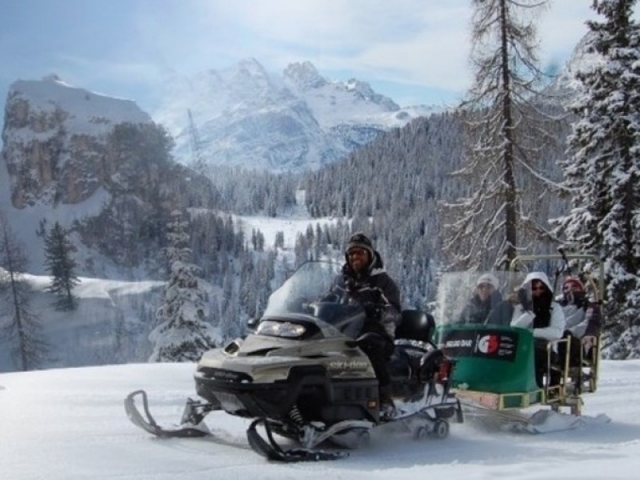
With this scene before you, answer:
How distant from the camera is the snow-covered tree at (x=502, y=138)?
18.5 metres

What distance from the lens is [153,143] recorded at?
7008 inches

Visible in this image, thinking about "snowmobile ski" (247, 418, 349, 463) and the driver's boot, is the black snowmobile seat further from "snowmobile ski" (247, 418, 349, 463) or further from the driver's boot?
"snowmobile ski" (247, 418, 349, 463)

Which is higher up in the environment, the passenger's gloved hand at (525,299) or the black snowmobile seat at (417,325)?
the passenger's gloved hand at (525,299)

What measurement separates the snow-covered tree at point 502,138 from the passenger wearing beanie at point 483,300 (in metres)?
10.2

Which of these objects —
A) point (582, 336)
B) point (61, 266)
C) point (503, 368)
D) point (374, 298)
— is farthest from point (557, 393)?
point (61, 266)

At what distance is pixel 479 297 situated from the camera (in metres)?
8.41

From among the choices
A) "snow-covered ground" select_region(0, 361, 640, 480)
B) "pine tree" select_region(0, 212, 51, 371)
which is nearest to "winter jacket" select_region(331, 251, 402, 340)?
"snow-covered ground" select_region(0, 361, 640, 480)

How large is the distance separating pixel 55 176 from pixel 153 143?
884 inches

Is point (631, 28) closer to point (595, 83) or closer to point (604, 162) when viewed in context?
point (595, 83)

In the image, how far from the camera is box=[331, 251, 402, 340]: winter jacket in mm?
6898

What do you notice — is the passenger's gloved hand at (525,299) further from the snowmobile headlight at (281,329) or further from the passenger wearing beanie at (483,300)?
the snowmobile headlight at (281,329)

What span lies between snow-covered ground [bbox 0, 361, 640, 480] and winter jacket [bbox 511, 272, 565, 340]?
101 centimetres

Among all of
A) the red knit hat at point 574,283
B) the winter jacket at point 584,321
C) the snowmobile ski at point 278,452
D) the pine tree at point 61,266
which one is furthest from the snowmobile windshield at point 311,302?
the pine tree at point 61,266

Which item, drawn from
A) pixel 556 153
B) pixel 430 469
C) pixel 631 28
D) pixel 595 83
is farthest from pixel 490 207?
pixel 430 469
